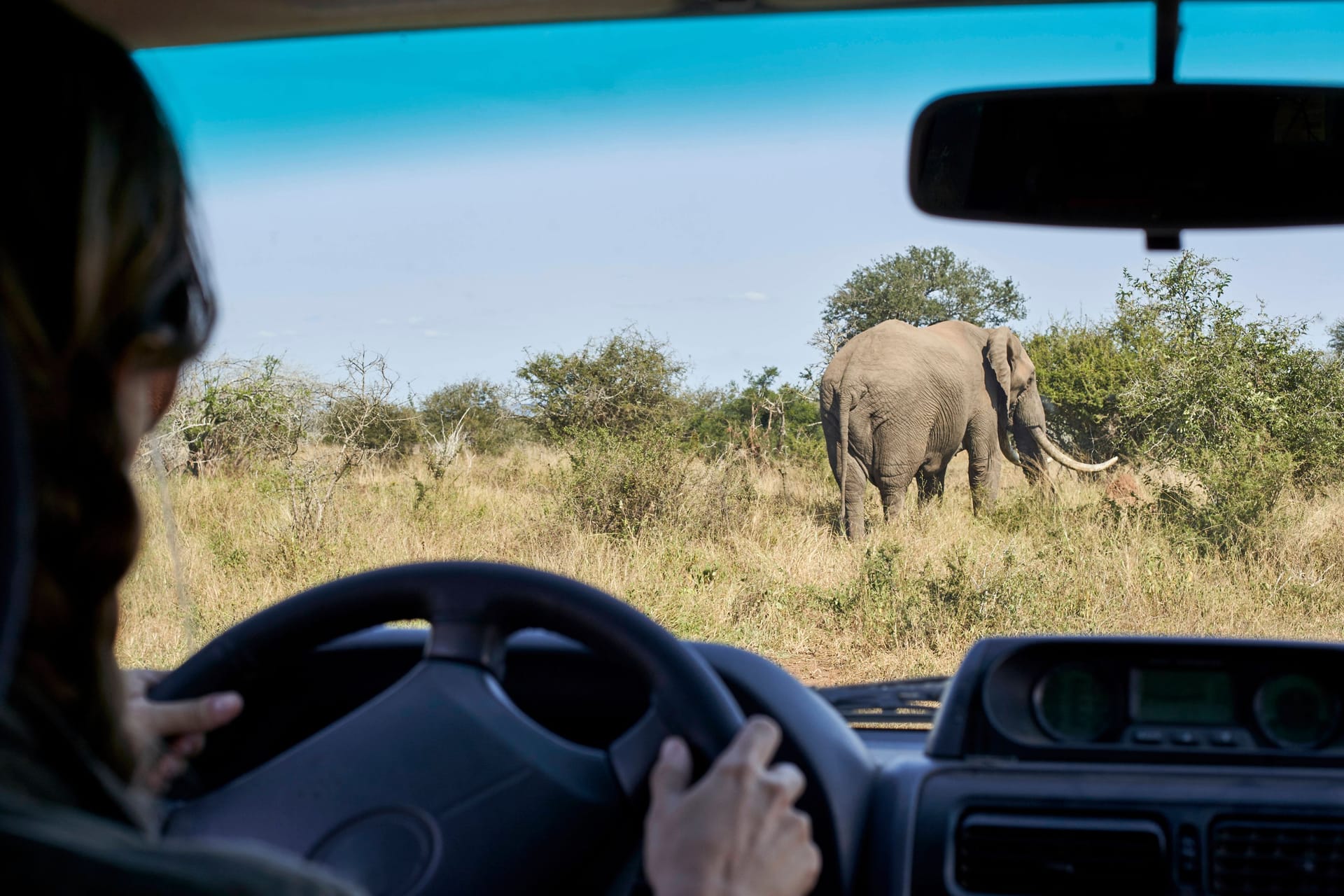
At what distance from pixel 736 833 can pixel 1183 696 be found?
0.94 metres

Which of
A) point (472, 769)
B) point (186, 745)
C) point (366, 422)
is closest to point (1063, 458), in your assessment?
point (366, 422)

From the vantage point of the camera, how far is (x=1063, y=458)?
31.6 ft

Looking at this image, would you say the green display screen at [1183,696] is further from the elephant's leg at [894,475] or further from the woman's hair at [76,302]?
the elephant's leg at [894,475]

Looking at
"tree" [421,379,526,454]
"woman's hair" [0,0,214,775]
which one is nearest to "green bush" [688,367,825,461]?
"tree" [421,379,526,454]

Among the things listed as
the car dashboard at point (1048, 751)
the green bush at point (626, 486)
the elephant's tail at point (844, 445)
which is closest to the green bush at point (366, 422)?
the green bush at point (626, 486)

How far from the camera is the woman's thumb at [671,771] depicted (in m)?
1.07

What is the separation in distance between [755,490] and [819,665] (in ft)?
8.37

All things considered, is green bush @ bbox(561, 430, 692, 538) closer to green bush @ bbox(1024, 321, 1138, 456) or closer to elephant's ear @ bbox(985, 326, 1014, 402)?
green bush @ bbox(1024, 321, 1138, 456)

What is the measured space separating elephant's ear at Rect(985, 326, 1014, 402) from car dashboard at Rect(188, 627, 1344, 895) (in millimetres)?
10023

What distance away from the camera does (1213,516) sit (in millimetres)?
5098

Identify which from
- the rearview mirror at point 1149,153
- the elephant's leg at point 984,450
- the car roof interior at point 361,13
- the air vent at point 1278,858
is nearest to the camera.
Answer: the air vent at point 1278,858

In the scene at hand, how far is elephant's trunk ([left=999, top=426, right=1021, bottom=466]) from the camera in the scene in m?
11.5

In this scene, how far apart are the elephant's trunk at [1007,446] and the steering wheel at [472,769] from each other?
10625mm

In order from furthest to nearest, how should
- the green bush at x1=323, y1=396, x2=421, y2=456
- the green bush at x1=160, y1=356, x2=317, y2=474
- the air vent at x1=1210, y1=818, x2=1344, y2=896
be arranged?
the green bush at x1=323, y1=396, x2=421, y2=456, the green bush at x1=160, y1=356, x2=317, y2=474, the air vent at x1=1210, y1=818, x2=1344, y2=896
